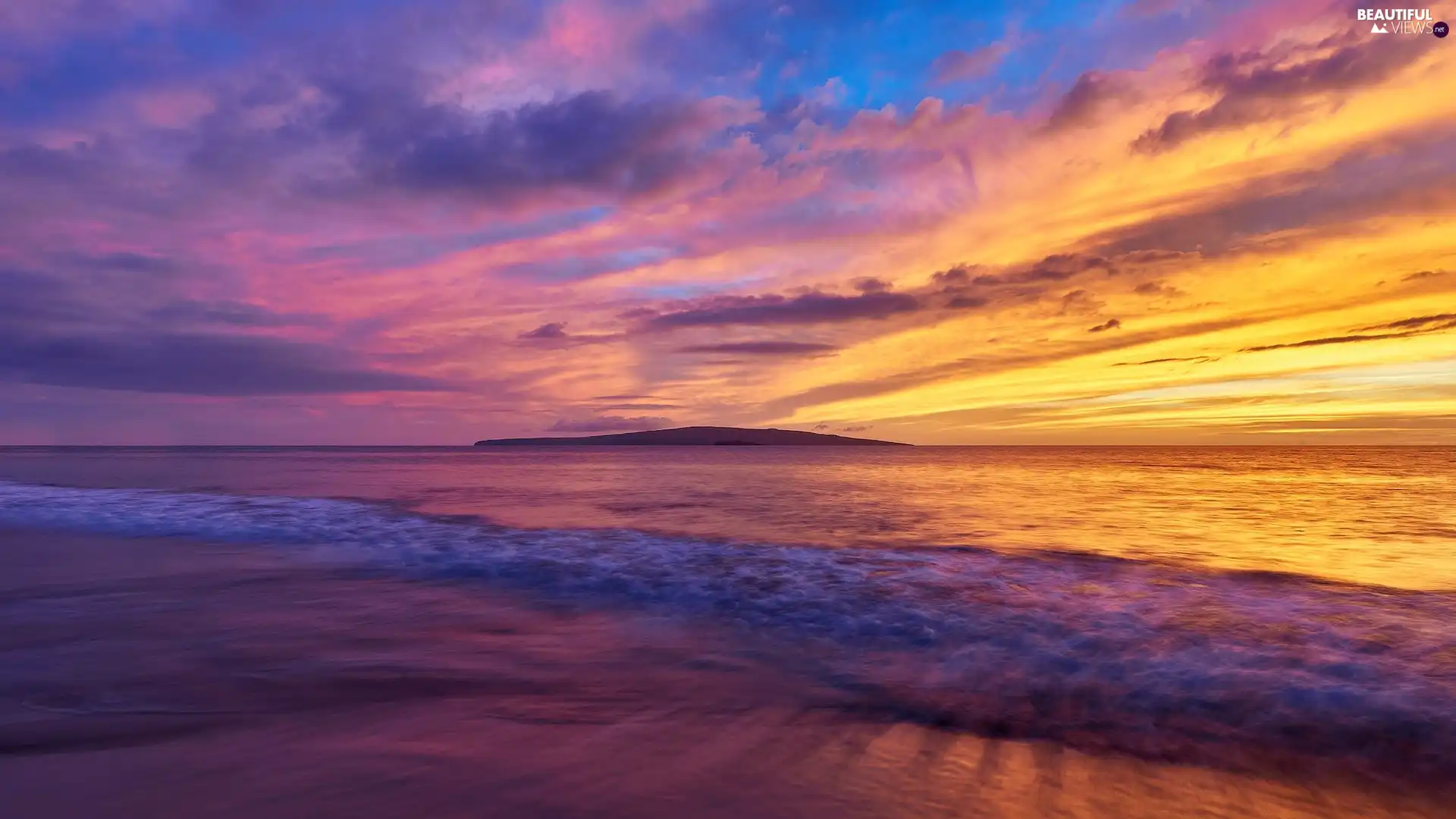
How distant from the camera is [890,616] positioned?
22.5 feet

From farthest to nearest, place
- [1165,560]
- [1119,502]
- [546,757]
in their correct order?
[1119,502] → [1165,560] → [546,757]

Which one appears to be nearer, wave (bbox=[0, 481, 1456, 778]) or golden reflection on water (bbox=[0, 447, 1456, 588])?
wave (bbox=[0, 481, 1456, 778])

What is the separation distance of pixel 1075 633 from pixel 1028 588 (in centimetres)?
191

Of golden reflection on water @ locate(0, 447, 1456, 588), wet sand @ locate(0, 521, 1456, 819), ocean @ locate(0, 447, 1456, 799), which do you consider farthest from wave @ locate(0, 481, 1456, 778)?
golden reflection on water @ locate(0, 447, 1456, 588)

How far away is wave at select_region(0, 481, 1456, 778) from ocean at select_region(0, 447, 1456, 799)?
3cm

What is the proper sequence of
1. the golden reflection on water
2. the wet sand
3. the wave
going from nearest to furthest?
the wet sand, the wave, the golden reflection on water

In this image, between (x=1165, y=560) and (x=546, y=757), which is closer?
(x=546, y=757)

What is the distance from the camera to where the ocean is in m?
4.54

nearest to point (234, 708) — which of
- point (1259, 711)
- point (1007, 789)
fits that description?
point (1007, 789)

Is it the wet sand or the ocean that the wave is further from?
the wet sand

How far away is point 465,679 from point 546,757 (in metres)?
1.60

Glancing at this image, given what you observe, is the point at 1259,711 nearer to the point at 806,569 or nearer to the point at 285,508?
the point at 806,569

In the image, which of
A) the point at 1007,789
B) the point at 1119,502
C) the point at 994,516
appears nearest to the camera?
the point at 1007,789

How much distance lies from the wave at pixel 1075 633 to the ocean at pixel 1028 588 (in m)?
0.03
